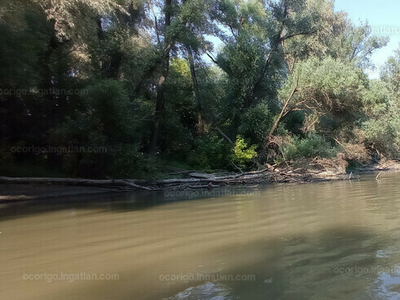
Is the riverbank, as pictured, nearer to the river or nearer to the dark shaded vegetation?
the dark shaded vegetation

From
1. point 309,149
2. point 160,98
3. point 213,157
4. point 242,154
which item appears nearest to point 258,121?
point 242,154

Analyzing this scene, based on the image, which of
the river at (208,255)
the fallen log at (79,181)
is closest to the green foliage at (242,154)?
the fallen log at (79,181)

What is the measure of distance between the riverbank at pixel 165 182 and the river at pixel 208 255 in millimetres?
6111

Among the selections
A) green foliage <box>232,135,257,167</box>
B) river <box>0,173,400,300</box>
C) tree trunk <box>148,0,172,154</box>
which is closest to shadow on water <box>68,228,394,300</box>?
river <box>0,173,400,300</box>

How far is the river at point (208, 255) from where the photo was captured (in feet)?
12.1

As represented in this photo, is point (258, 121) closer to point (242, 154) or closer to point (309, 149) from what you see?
point (242, 154)

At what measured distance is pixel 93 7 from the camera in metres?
16.6

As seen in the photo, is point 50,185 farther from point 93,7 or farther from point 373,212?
point 373,212

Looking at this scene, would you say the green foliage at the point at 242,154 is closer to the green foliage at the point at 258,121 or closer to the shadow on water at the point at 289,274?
the green foliage at the point at 258,121

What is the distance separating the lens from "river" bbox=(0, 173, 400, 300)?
3.70 meters

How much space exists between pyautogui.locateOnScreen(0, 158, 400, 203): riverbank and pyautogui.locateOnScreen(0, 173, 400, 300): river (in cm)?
611

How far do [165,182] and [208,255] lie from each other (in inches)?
486

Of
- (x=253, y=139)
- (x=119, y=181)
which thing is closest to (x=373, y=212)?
(x=119, y=181)

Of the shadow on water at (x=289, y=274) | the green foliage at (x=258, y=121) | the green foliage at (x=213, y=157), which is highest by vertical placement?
the green foliage at (x=258, y=121)
